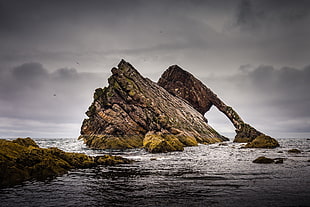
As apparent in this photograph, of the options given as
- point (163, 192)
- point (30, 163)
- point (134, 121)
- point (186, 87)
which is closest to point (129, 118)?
point (134, 121)

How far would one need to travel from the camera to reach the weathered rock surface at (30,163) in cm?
1555

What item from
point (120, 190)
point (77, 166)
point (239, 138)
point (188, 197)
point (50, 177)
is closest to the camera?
point (188, 197)

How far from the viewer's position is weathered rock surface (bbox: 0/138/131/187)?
15.5 meters

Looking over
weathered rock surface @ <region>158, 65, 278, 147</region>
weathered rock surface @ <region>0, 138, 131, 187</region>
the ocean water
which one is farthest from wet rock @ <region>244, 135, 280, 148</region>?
weathered rock surface @ <region>158, 65, 278, 147</region>

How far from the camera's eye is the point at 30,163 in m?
18.4

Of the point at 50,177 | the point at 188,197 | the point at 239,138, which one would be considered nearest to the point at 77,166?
the point at 50,177

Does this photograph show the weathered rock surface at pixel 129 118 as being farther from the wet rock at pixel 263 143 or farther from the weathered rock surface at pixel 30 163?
the weathered rock surface at pixel 30 163

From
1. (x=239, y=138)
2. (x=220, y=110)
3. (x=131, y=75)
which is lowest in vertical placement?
(x=239, y=138)

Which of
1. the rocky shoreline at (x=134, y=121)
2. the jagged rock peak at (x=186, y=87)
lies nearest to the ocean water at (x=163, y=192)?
the rocky shoreline at (x=134, y=121)

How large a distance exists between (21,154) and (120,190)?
11.3 m

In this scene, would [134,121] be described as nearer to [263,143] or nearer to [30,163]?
[263,143]

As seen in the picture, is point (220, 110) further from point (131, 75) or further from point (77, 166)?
point (77, 166)

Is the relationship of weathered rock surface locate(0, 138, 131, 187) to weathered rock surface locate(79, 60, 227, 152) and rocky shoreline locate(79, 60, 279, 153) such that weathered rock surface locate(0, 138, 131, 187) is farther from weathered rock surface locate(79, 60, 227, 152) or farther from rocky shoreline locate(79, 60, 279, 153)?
weathered rock surface locate(79, 60, 227, 152)

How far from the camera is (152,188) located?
13.6 meters
